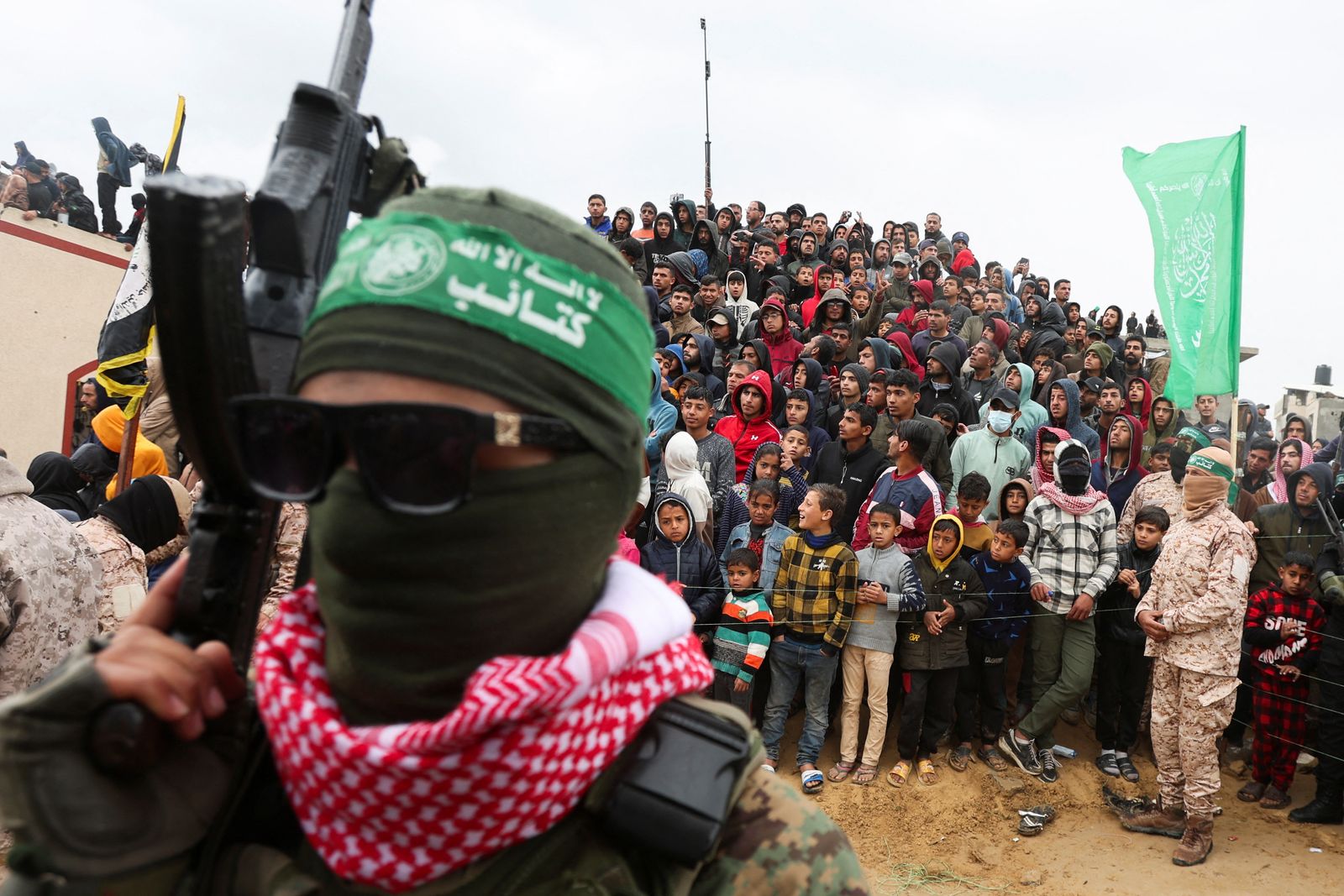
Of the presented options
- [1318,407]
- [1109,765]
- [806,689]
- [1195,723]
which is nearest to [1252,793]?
[1109,765]

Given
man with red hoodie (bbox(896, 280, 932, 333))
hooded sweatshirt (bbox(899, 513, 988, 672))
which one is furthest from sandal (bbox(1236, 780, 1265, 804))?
man with red hoodie (bbox(896, 280, 932, 333))

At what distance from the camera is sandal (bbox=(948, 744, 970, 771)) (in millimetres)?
6879

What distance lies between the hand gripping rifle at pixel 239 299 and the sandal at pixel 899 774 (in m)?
6.06

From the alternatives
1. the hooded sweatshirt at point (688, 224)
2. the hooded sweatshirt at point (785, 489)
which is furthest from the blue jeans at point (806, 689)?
the hooded sweatshirt at point (688, 224)

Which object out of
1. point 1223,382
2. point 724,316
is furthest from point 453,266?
point 724,316

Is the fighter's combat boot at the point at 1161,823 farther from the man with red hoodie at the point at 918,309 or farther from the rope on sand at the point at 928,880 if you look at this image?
the man with red hoodie at the point at 918,309

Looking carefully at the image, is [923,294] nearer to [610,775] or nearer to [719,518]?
[719,518]

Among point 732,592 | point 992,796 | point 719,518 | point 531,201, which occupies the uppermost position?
point 531,201

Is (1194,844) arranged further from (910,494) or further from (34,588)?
(34,588)

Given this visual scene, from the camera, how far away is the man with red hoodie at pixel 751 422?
7.89 meters

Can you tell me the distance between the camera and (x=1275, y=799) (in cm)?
663

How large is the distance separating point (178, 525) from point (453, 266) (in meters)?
4.51

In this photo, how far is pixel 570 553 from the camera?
1.16 m

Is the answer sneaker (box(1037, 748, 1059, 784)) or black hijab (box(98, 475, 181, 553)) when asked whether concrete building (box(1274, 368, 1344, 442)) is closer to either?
sneaker (box(1037, 748, 1059, 784))
